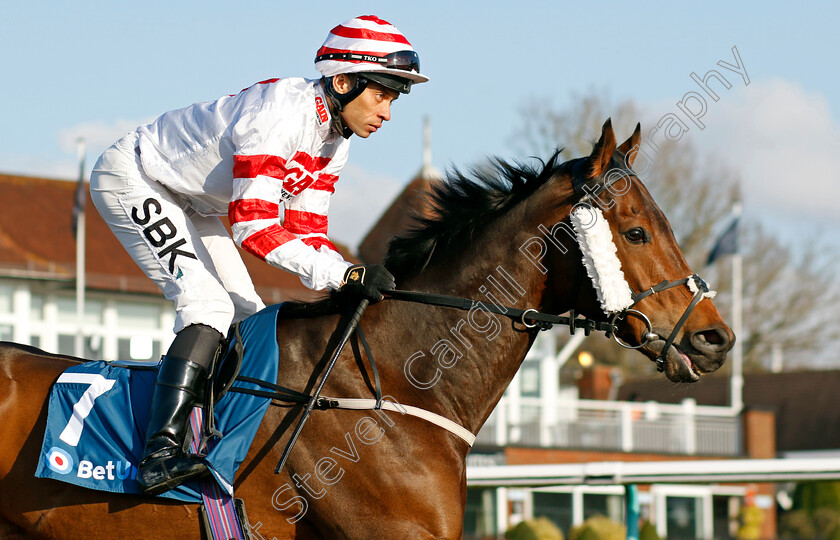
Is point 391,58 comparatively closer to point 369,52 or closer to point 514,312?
point 369,52

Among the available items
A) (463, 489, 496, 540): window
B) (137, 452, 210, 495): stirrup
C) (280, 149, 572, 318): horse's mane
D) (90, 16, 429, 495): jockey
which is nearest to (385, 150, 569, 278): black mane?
(280, 149, 572, 318): horse's mane

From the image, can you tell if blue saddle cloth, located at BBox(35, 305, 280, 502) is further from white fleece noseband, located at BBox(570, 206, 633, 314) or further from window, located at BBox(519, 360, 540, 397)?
window, located at BBox(519, 360, 540, 397)

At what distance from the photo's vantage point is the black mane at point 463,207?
154 inches

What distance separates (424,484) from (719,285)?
28505 mm

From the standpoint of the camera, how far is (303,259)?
361 cm

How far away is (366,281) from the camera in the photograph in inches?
144

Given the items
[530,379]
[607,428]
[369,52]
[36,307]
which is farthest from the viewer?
[530,379]

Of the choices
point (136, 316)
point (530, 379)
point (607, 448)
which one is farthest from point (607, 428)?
point (136, 316)

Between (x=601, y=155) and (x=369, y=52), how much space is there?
957mm

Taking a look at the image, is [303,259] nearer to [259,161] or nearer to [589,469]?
[259,161]

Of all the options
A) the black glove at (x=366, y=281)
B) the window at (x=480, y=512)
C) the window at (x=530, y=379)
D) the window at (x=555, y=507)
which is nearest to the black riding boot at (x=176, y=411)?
the black glove at (x=366, y=281)

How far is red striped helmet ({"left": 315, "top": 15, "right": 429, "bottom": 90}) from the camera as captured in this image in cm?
384

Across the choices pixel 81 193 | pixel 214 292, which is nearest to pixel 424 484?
pixel 214 292

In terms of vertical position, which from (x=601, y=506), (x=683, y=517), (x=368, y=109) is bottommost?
(x=683, y=517)
